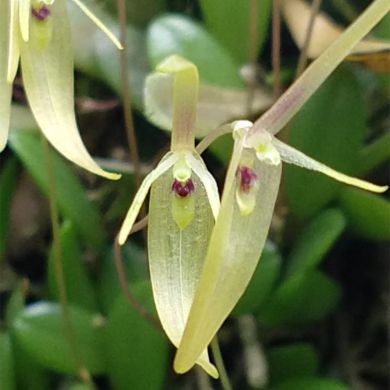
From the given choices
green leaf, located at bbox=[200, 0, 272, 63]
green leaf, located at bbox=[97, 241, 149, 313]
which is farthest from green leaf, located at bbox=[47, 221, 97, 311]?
green leaf, located at bbox=[200, 0, 272, 63]

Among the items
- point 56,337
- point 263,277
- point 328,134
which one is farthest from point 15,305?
point 328,134

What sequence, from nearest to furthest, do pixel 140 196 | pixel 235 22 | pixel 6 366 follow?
pixel 140 196, pixel 6 366, pixel 235 22

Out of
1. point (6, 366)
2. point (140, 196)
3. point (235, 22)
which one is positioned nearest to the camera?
point (140, 196)

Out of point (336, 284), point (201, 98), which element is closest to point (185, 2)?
point (201, 98)

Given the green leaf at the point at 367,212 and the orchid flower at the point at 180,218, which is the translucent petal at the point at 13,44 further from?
the green leaf at the point at 367,212

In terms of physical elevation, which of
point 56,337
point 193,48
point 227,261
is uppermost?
point 193,48

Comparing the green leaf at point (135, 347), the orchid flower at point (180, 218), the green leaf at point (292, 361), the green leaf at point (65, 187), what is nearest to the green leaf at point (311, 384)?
the green leaf at point (292, 361)

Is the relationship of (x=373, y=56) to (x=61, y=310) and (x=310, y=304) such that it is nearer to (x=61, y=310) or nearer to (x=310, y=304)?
(x=310, y=304)

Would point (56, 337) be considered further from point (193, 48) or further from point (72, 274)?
point (193, 48)
